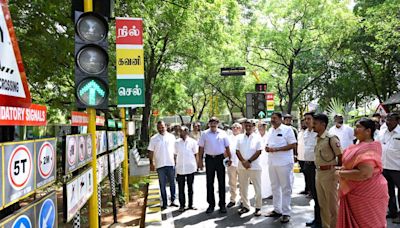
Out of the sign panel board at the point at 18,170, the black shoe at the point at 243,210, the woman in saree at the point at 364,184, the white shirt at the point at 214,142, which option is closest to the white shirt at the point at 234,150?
the white shirt at the point at 214,142

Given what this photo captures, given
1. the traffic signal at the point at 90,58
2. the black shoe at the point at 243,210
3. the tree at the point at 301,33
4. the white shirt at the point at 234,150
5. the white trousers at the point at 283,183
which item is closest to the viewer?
the traffic signal at the point at 90,58

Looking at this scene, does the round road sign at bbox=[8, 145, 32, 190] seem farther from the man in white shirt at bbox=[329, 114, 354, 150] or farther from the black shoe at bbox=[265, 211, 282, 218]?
the man in white shirt at bbox=[329, 114, 354, 150]

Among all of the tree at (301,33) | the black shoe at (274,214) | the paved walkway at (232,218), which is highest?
the tree at (301,33)

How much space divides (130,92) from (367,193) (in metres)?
4.12

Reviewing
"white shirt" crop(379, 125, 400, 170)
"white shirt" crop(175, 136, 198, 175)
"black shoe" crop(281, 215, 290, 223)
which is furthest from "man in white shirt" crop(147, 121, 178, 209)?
"white shirt" crop(379, 125, 400, 170)

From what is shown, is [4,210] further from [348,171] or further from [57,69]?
[57,69]

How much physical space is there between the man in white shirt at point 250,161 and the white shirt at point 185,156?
113 centimetres

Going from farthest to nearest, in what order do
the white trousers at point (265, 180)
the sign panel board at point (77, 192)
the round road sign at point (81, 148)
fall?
the white trousers at point (265, 180) < the round road sign at point (81, 148) < the sign panel board at point (77, 192)

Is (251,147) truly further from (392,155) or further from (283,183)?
(392,155)

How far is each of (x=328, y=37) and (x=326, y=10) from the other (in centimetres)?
140

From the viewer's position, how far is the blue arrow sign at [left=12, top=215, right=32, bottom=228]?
2607 mm

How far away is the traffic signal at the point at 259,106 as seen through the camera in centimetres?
1477

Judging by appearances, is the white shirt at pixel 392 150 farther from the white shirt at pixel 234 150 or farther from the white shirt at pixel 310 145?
the white shirt at pixel 234 150

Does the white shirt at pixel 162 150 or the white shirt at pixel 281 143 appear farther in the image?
the white shirt at pixel 162 150
